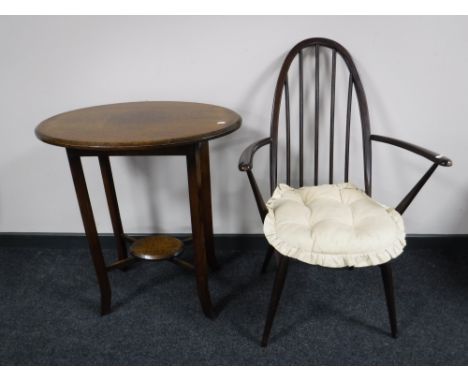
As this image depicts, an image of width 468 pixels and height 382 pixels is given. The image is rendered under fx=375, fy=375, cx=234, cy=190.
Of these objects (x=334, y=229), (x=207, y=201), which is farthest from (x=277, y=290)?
(x=207, y=201)

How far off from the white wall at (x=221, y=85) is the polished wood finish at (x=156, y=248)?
0.81 ft

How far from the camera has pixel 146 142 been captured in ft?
3.31

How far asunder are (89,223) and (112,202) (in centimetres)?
29

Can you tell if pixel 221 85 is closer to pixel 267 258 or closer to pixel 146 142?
pixel 146 142

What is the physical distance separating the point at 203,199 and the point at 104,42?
735 mm

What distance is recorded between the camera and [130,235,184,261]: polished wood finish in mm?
1460

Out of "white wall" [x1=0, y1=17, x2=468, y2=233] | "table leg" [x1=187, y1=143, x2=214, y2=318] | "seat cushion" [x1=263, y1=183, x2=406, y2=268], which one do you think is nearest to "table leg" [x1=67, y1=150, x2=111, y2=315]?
"table leg" [x1=187, y1=143, x2=214, y2=318]

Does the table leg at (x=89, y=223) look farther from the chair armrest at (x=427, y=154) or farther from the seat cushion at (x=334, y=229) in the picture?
the chair armrest at (x=427, y=154)

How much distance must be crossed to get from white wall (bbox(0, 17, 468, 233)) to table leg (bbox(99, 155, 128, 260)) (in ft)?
0.63

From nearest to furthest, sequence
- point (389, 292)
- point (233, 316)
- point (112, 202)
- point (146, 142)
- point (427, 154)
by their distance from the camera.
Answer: point (146, 142) → point (427, 154) → point (389, 292) → point (233, 316) → point (112, 202)

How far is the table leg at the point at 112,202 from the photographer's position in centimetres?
148

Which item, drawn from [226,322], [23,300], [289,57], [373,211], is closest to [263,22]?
[289,57]

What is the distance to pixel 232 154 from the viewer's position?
5.42ft

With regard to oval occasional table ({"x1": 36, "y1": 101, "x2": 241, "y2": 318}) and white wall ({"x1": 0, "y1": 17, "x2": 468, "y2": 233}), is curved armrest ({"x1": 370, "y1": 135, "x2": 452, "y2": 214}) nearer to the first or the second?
white wall ({"x1": 0, "y1": 17, "x2": 468, "y2": 233})
